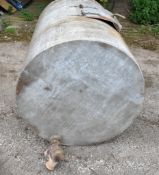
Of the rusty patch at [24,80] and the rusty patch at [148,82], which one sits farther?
the rusty patch at [148,82]

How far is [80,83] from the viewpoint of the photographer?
4480 mm

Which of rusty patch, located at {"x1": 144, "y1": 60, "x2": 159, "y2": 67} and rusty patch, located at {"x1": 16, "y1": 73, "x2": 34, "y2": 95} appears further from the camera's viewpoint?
rusty patch, located at {"x1": 144, "y1": 60, "x2": 159, "y2": 67}

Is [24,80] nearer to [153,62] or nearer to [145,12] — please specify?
[153,62]

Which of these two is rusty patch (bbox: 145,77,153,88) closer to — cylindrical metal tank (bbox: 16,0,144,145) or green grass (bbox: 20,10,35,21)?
cylindrical metal tank (bbox: 16,0,144,145)

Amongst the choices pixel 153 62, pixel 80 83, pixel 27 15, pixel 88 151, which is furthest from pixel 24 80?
pixel 27 15

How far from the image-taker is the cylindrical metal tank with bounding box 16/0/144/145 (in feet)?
14.4

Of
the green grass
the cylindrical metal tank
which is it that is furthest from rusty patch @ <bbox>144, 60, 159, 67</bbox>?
the green grass

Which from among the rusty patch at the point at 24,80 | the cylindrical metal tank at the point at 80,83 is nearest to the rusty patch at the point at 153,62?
the cylindrical metal tank at the point at 80,83

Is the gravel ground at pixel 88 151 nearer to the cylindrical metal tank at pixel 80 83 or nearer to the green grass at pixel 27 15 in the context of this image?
the cylindrical metal tank at pixel 80 83

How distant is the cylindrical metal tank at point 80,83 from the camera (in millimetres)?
4375

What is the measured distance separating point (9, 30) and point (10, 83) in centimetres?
214

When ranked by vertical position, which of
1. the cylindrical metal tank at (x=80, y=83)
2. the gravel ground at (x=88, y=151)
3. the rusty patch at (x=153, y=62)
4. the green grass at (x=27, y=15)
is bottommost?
the green grass at (x=27, y=15)

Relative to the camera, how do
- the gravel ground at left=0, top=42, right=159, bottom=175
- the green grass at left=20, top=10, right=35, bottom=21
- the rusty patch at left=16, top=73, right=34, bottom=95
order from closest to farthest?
the rusty patch at left=16, top=73, right=34, bottom=95
the gravel ground at left=0, top=42, right=159, bottom=175
the green grass at left=20, top=10, right=35, bottom=21

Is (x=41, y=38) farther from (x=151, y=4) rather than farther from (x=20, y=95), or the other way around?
(x=151, y=4)
